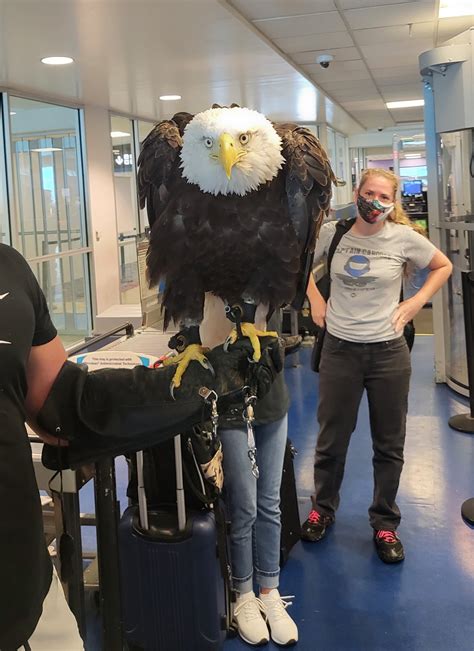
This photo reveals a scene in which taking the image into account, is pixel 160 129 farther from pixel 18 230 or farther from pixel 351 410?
pixel 18 230

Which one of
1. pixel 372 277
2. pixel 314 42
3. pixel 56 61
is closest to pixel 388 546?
pixel 372 277

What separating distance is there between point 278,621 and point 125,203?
23.9 ft

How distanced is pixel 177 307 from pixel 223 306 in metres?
0.11

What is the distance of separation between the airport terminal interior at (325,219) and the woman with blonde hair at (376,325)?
8.5 inches

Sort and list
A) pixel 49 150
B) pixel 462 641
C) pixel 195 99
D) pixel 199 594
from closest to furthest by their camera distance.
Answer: pixel 199 594, pixel 462 641, pixel 49 150, pixel 195 99

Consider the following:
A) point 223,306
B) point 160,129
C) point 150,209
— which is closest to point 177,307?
point 223,306

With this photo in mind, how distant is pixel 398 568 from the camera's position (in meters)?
2.60

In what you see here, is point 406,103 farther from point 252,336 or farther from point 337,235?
point 252,336

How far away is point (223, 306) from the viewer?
63.6 inches

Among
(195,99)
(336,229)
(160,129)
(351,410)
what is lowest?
(351,410)

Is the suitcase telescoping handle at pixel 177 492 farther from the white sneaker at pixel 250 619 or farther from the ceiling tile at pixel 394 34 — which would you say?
the ceiling tile at pixel 394 34

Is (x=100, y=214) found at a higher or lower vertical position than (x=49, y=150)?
lower

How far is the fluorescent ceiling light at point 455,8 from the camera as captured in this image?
445cm

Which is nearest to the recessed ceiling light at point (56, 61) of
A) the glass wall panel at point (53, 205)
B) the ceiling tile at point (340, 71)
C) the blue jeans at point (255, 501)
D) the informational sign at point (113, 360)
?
the glass wall panel at point (53, 205)
